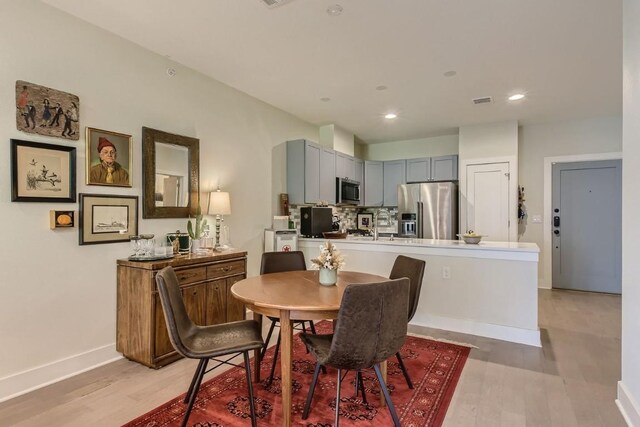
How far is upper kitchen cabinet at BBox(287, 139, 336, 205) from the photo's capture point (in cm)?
487

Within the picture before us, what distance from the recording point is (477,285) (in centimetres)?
358

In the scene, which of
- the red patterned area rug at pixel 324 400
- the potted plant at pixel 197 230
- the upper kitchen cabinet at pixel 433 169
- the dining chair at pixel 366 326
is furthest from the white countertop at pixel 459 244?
the upper kitchen cabinet at pixel 433 169

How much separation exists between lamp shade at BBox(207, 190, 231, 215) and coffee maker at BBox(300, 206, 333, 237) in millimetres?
1363

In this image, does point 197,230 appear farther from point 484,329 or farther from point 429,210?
point 429,210

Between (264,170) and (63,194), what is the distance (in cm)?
240

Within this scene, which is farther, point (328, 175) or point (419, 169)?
point (419, 169)

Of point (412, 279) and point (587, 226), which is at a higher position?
point (587, 226)

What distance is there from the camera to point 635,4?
1.94m

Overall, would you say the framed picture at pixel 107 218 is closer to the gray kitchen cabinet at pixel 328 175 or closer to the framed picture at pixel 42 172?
the framed picture at pixel 42 172

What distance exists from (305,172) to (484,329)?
9.61ft

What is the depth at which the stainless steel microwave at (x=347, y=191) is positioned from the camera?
18.5 ft

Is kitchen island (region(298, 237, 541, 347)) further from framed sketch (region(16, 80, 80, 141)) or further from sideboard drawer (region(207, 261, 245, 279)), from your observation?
framed sketch (region(16, 80, 80, 141))

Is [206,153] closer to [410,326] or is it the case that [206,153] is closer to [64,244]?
[64,244]

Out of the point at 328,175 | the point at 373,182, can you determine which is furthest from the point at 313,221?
the point at 373,182
